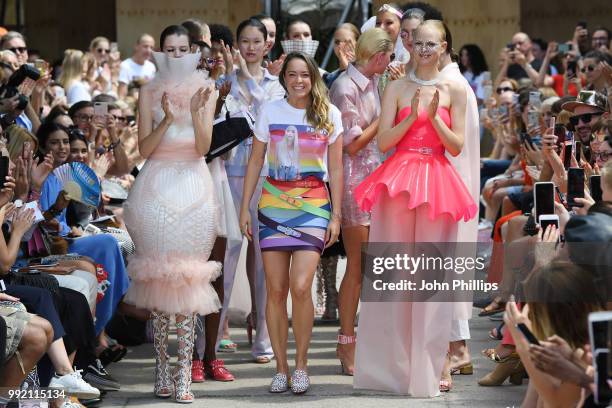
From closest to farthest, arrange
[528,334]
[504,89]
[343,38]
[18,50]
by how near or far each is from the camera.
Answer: [528,334] → [343,38] → [18,50] → [504,89]

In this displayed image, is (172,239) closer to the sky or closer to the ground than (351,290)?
closer to the sky

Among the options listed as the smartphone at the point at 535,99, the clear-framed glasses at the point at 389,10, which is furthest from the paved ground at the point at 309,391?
the smartphone at the point at 535,99

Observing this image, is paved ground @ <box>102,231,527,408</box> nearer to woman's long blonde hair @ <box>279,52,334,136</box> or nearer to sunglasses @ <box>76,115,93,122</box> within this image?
woman's long blonde hair @ <box>279,52,334,136</box>

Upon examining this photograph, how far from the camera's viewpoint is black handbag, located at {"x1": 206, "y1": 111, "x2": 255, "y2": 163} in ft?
26.2

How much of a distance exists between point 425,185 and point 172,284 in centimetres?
151

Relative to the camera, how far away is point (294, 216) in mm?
7367

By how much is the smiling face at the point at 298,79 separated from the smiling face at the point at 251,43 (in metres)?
0.99

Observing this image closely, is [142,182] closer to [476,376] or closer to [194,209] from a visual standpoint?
[194,209]

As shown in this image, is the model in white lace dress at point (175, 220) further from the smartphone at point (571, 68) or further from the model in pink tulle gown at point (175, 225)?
the smartphone at point (571, 68)

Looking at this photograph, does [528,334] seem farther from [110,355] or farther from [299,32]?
[299,32]

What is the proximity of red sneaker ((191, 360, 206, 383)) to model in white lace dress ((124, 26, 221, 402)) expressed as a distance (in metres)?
0.42

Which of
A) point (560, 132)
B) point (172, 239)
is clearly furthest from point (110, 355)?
point (560, 132)

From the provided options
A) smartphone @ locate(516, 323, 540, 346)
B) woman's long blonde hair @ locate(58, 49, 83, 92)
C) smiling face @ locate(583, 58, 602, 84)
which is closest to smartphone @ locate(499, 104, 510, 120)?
smiling face @ locate(583, 58, 602, 84)

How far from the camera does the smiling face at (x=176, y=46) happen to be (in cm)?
768
